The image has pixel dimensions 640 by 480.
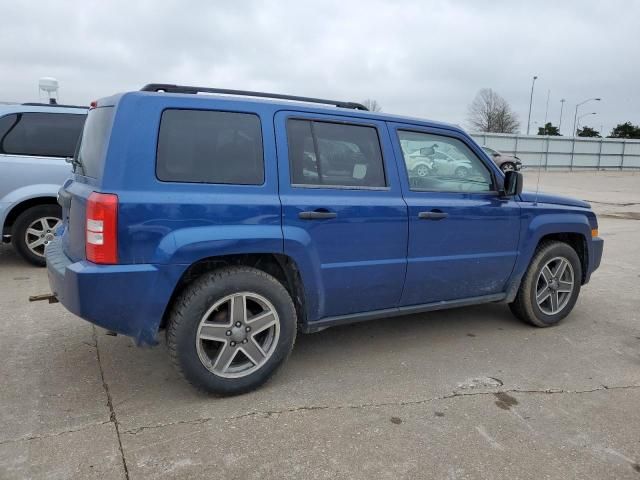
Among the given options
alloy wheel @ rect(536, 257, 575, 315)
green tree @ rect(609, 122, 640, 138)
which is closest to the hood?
alloy wheel @ rect(536, 257, 575, 315)

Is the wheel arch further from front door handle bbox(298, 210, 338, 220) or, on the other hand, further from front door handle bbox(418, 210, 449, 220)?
front door handle bbox(418, 210, 449, 220)

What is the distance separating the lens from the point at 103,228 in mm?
2822

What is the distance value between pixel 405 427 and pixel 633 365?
2.10 m

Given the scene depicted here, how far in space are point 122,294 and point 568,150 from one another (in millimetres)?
37720

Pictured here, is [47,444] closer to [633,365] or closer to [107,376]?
[107,376]

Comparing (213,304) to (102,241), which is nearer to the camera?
(102,241)

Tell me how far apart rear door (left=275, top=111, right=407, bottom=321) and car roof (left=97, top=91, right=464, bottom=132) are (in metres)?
0.05

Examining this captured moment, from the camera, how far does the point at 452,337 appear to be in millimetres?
4449

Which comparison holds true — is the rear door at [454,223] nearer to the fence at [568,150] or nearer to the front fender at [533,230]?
the front fender at [533,230]

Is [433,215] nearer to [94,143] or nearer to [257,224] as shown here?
[257,224]

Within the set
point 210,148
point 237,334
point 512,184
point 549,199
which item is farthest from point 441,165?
point 237,334

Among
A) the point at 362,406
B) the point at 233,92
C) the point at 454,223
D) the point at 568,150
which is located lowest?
the point at 362,406

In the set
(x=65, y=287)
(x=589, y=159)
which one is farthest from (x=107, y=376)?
(x=589, y=159)

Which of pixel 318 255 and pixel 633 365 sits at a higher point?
pixel 318 255
